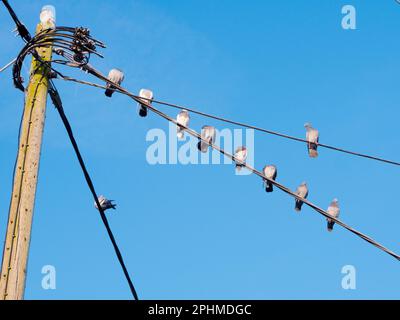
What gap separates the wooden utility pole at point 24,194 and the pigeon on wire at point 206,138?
2.14m

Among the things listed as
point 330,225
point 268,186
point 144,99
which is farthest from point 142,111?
point 330,225

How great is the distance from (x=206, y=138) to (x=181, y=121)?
1.33 ft

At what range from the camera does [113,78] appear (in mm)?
10766

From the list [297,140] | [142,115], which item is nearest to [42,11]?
[142,115]

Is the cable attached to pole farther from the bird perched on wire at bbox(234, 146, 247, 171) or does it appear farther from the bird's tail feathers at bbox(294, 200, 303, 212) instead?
the bird's tail feathers at bbox(294, 200, 303, 212)

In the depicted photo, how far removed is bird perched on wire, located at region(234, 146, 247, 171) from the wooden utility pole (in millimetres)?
2616

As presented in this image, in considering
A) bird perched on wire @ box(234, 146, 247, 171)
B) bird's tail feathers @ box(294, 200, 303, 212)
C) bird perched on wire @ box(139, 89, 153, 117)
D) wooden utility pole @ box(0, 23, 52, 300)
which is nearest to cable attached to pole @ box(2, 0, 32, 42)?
wooden utility pole @ box(0, 23, 52, 300)

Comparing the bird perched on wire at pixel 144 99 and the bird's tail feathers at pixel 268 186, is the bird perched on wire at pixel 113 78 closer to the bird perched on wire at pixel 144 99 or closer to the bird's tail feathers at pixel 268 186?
the bird perched on wire at pixel 144 99

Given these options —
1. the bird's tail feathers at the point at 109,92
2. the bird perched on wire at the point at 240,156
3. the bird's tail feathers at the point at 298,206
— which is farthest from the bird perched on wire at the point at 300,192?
the bird's tail feathers at the point at 109,92

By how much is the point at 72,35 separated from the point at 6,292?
3.53 meters

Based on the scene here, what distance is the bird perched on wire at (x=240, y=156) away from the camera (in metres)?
10.4

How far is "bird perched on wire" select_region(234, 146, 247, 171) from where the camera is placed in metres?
10.4

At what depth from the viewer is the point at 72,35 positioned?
10.3m
